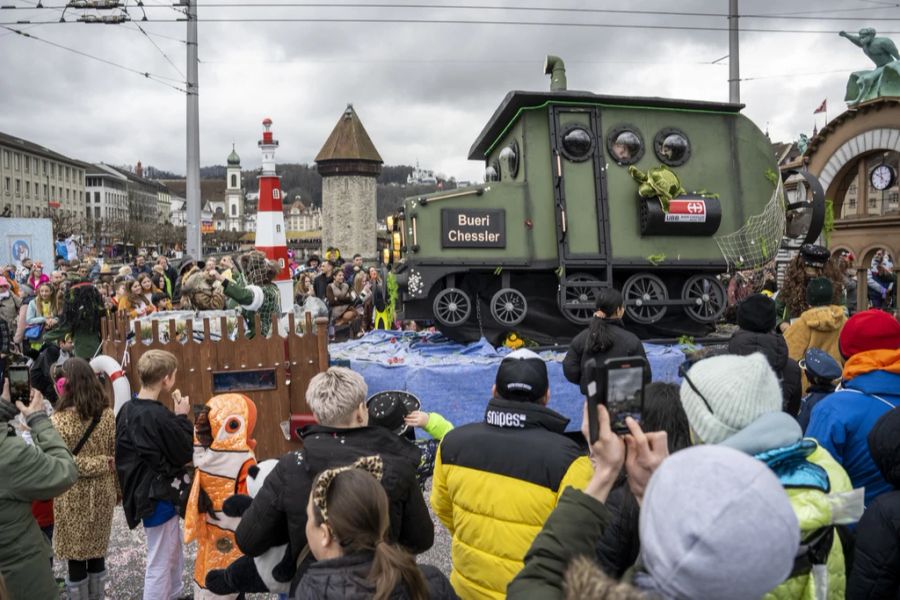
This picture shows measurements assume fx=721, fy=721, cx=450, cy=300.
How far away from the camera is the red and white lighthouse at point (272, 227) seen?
12.1 metres

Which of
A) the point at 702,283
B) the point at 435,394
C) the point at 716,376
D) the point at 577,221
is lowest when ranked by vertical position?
the point at 435,394

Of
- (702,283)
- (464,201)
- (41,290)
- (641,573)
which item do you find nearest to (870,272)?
(702,283)

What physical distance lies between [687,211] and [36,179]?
328ft

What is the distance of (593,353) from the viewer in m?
5.84

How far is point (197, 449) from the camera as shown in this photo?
12.4 ft

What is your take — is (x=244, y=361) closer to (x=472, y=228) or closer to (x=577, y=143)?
(x=472, y=228)

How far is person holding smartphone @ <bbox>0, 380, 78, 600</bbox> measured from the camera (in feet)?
10.5

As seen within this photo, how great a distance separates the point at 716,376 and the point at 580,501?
22.6 inches

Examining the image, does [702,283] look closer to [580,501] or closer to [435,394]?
[435,394]

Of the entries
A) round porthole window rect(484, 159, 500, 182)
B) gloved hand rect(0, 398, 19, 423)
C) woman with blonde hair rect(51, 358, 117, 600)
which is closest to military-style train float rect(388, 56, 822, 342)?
round porthole window rect(484, 159, 500, 182)

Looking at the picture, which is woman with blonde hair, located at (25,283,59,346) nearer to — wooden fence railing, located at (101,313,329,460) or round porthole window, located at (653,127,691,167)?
wooden fence railing, located at (101,313,329,460)

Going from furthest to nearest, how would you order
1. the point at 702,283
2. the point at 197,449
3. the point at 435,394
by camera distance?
the point at 702,283, the point at 435,394, the point at 197,449

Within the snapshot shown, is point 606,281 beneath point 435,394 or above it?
above

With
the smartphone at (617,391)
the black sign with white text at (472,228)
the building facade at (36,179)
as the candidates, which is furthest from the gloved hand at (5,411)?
the building facade at (36,179)
